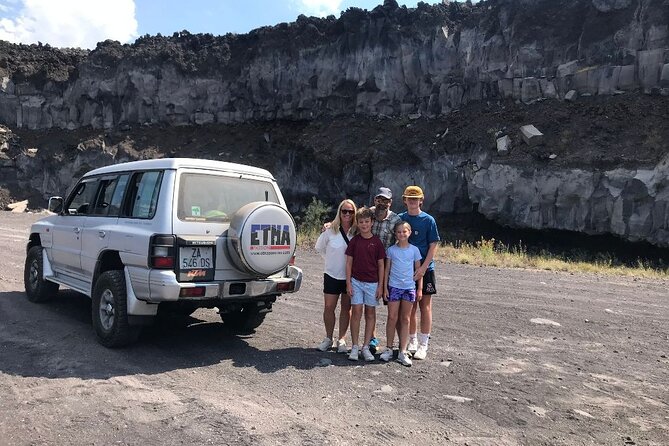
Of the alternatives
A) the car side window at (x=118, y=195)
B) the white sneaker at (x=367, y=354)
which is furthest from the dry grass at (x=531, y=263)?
the car side window at (x=118, y=195)

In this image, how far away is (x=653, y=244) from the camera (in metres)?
18.6

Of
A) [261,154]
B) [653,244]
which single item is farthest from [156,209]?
[261,154]

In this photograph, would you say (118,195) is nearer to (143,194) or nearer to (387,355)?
(143,194)

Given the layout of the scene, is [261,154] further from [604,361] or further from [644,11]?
[604,361]

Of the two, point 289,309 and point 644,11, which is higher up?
point 644,11

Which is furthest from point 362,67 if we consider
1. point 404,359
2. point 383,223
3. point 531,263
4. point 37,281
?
point 404,359

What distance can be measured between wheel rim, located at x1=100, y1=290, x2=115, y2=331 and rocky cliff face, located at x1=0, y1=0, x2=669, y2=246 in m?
18.8

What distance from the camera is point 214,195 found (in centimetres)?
604

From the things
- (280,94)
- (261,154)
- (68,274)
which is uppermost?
(280,94)

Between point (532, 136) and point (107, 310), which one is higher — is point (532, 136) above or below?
above

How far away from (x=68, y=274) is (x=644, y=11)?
25.4 meters

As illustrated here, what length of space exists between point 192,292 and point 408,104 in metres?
25.4

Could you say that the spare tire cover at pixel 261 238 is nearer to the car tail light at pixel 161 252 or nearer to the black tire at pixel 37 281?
the car tail light at pixel 161 252

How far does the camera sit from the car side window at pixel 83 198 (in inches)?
282
